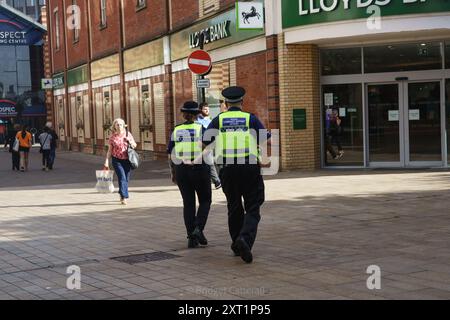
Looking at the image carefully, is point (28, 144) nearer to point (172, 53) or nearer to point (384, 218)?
point (172, 53)

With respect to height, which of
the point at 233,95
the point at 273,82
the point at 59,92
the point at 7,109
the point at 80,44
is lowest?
the point at 233,95

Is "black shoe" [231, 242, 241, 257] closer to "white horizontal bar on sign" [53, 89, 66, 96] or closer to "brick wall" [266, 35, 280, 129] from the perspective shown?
"brick wall" [266, 35, 280, 129]

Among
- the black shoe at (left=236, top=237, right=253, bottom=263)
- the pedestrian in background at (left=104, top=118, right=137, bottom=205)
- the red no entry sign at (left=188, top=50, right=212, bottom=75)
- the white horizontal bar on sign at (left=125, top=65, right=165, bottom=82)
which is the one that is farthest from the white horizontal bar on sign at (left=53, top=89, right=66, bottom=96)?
the black shoe at (left=236, top=237, right=253, bottom=263)


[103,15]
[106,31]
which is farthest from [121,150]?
[103,15]

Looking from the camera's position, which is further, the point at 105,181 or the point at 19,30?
the point at 19,30

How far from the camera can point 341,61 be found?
17.9 metres

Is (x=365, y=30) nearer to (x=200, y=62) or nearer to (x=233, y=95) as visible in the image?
(x=200, y=62)

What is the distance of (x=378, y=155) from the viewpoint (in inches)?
701

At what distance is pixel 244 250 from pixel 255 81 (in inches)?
474

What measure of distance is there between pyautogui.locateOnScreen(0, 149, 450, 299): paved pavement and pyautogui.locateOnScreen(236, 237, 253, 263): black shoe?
0.08m

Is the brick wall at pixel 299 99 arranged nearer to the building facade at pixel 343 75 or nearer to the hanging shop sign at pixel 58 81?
Result: the building facade at pixel 343 75

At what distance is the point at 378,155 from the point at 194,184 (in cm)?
1032

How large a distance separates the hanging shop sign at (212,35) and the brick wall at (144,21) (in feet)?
Answer: 3.99
